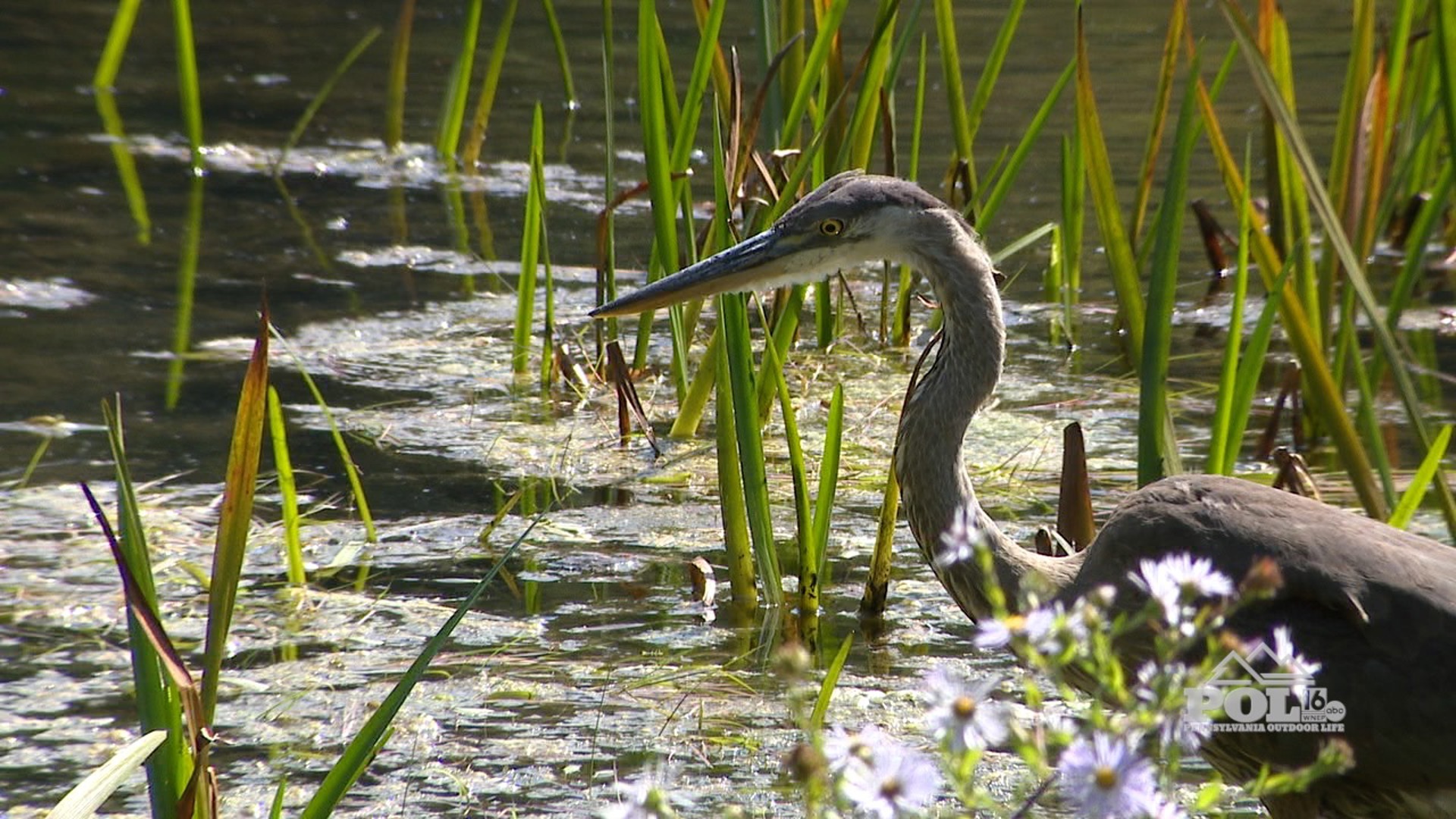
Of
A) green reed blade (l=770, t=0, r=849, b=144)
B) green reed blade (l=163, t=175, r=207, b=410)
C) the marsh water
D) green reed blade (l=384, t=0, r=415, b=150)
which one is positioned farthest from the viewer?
green reed blade (l=384, t=0, r=415, b=150)

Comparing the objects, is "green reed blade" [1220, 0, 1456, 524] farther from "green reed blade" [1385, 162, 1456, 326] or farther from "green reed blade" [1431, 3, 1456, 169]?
"green reed blade" [1385, 162, 1456, 326]

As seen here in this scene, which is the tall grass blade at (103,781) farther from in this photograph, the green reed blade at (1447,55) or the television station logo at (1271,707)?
the green reed blade at (1447,55)

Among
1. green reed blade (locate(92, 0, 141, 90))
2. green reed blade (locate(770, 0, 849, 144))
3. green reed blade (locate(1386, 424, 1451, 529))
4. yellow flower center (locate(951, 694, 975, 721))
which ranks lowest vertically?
green reed blade (locate(1386, 424, 1451, 529))

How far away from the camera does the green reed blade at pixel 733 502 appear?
3.56 metres

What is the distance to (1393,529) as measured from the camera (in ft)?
9.57

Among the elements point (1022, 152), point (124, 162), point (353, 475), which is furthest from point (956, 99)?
point (124, 162)

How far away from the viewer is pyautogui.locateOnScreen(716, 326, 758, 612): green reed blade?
3.56 m

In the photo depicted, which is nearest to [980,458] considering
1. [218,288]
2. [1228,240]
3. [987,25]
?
[1228,240]

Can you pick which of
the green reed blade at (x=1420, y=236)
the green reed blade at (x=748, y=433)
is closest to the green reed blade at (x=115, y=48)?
the green reed blade at (x=748, y=433)

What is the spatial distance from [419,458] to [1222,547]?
259 centimetres

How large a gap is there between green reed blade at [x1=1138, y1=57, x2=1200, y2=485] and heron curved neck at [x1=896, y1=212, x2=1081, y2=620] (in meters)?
0.29

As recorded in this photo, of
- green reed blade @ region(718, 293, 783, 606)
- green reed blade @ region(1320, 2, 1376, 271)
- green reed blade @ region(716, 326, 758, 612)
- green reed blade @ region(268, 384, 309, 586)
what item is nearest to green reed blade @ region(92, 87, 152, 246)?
green reed blade @ region(268, 384, 309, 586)

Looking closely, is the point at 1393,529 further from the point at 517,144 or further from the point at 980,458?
the point at 517,144

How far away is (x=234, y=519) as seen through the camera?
2328 mm
